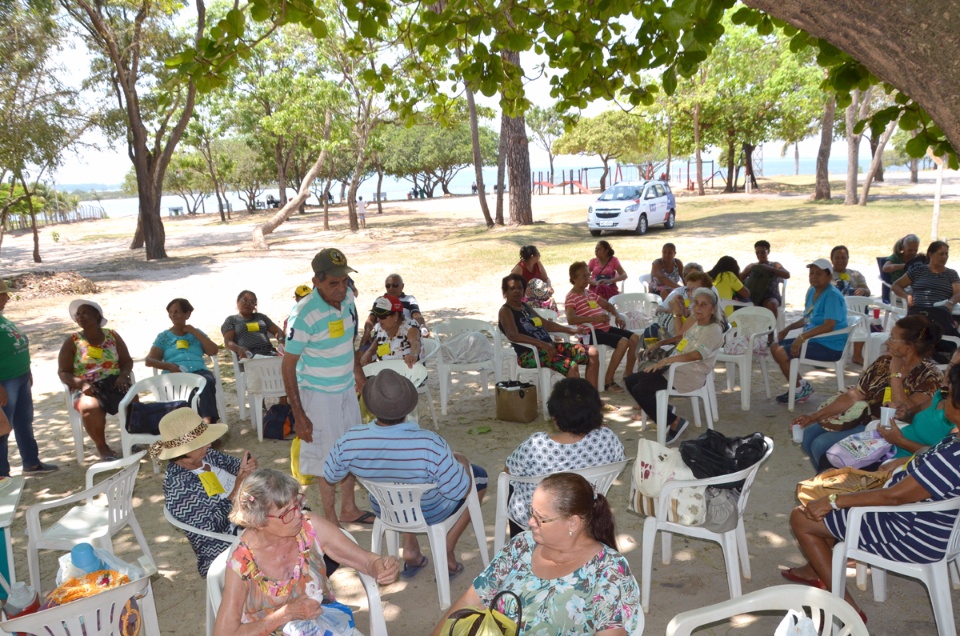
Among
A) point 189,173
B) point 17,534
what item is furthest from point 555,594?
point 189,173

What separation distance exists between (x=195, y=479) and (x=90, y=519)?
0.94m

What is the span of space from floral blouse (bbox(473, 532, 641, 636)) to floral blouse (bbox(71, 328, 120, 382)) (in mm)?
4861

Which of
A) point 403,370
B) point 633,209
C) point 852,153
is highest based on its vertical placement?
point 852,153

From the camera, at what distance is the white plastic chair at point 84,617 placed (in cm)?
253

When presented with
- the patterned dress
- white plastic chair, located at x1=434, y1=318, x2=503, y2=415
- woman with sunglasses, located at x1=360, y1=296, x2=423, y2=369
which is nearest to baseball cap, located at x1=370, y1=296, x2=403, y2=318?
woman with sunglasses, located at x1=360, y1=296, x2=423, y2=369

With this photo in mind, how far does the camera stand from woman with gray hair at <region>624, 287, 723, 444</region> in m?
5.87

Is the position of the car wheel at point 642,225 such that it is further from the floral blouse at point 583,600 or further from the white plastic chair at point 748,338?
the floral blouse at point 583,600

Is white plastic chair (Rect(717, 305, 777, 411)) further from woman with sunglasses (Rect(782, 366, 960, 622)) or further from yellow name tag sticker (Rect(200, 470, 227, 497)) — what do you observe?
yellow name tag sticker (Rect(200, 470, 227, 497))

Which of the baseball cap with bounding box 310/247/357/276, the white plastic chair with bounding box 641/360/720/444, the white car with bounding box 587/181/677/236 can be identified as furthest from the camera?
the white car with bounding box 587/181/677/236

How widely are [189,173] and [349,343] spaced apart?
49767 millimetres

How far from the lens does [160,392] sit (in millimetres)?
6180

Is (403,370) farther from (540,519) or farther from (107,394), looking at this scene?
(540,519)

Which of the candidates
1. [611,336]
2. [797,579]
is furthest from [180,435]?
[611,336]

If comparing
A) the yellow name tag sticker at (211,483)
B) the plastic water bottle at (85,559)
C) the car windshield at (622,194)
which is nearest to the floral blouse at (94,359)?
the yellow name tag sticker at (211,483)
